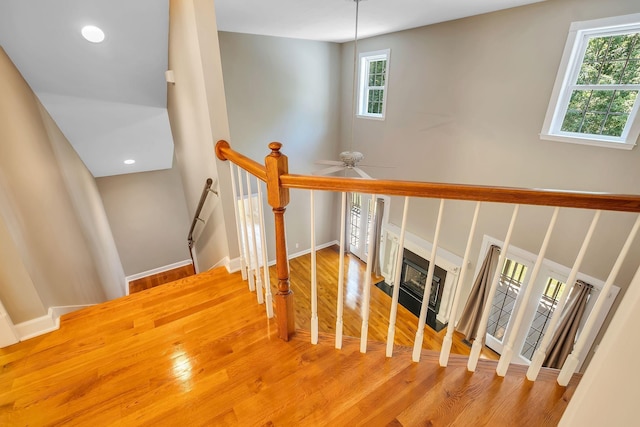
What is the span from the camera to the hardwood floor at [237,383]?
1.31 m

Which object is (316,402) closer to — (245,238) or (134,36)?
(245,238)

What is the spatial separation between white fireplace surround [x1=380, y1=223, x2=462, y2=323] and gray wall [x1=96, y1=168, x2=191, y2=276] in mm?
4630

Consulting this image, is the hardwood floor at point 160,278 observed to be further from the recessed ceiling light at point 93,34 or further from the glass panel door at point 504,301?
the glass panel door at point 504,301

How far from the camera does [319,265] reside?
667 cm

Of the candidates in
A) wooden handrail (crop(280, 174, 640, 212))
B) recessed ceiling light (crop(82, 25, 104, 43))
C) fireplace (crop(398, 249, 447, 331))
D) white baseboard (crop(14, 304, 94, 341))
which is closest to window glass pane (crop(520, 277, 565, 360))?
fireplace (crop(398, 249, 447, 331))

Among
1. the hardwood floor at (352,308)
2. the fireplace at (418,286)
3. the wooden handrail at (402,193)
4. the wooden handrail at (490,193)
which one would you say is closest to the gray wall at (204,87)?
the wooden handrail at (402,193)

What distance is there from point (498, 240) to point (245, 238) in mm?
3620

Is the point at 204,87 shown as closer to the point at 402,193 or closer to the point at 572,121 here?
the point at 402,193

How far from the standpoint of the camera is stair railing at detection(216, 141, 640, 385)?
110cm

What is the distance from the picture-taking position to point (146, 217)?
6.47 metres

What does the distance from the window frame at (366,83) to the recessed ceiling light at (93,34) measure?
4.35m

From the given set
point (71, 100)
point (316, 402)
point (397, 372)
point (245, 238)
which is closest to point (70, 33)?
point (71, 100)

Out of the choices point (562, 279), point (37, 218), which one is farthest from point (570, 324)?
point (37, 218)

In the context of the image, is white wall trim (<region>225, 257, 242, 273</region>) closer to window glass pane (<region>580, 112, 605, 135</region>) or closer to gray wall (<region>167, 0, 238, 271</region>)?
Answer: gray wall (<region>167, 0, 238, 271</region>)
